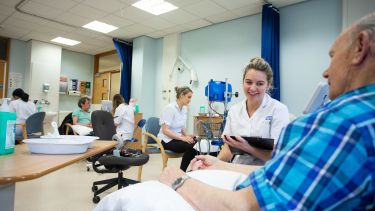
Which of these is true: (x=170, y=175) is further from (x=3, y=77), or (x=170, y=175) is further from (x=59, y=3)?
(x=3, y=77)

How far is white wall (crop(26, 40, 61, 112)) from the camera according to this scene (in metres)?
6.29

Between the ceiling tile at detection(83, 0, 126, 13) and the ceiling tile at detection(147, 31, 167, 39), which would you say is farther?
the ceiling tile at detection(147, 31, 167, 39)

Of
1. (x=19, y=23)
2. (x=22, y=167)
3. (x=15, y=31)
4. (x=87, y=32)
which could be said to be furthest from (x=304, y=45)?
(x=15, y=31)

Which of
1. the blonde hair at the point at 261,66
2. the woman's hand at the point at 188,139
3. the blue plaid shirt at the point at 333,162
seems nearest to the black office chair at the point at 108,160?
the woman's hand at the point at 188,139

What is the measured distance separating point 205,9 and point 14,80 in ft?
17.1

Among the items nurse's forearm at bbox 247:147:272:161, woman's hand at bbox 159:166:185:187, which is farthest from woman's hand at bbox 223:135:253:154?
woman's hand at bbox 159:166:185:187

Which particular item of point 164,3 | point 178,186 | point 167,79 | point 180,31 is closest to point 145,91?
point 167,79

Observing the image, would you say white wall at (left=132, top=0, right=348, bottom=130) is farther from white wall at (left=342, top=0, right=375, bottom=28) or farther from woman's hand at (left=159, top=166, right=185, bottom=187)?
woman's hand at (left=159, top=166, right=185, bottom=187)

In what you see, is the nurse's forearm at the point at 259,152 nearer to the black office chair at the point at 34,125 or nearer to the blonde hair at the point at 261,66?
the blonde hair at the point at 261,66

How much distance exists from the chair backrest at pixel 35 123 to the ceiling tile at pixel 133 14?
7.19 ft

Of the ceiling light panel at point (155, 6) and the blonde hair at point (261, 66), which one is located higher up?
the ceiling light panel at point (155, 6)

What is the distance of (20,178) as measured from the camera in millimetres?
709

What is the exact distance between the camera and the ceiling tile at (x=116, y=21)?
4752 mm

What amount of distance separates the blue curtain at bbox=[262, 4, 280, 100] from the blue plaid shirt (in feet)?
11.7
